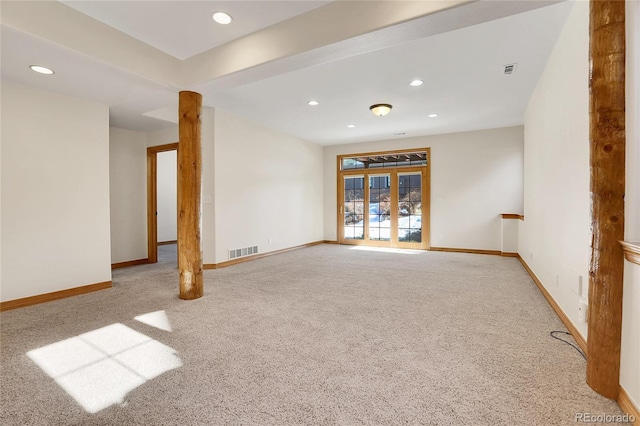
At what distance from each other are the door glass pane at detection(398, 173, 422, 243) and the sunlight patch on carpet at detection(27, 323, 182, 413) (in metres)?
6.16

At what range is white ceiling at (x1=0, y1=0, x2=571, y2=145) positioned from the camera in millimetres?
2297

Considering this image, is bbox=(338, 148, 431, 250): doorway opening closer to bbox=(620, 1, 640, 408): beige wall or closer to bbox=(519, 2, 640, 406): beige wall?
bbox=(519, 2, 640, 406): beige wall

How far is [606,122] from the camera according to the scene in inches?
62.3

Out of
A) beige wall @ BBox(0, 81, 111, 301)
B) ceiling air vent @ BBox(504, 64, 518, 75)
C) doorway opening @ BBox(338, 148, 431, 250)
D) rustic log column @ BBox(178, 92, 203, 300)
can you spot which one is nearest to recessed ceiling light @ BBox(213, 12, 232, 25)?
rustic log column @ BBox(178, 92, 203, 300)

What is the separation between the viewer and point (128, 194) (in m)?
5.46

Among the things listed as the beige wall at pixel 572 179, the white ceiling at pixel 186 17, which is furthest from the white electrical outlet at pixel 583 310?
the white ceiling at pixel 186 17

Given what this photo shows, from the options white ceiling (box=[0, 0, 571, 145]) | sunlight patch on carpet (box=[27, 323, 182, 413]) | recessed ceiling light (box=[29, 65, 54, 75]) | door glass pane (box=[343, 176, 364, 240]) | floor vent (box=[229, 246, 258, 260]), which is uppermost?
white ceiling (box=[0, 0, 571, 145])

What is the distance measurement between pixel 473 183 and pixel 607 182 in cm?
541

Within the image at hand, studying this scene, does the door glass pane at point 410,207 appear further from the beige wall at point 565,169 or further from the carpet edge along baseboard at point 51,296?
the carpet edge along baseboard at point 51,296

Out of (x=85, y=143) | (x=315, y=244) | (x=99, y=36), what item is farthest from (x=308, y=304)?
(x=315, y=244)

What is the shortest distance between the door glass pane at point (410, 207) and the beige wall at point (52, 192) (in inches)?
238

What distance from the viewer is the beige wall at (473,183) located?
629 centimetres

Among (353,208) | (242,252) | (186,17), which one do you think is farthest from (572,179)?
(353,208)

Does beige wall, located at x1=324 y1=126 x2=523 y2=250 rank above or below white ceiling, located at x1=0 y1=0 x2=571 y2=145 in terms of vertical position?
below
